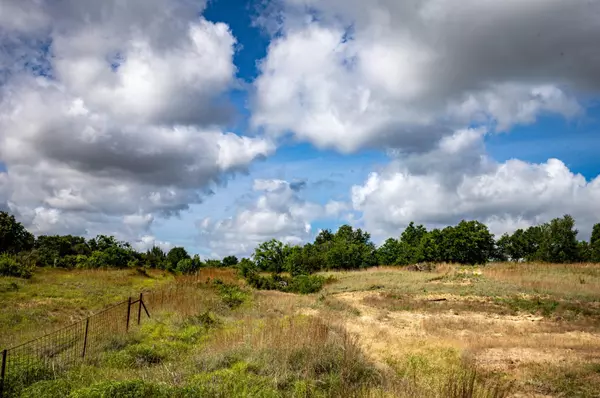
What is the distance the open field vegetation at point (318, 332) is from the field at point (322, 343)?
0.05m

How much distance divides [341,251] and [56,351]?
56.2m

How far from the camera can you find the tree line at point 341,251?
40.7 m

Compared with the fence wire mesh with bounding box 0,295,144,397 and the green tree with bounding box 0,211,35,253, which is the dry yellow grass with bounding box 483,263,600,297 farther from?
the green tree with bounding box 0,211,35,253

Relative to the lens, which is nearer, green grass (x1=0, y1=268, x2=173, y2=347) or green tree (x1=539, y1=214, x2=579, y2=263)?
green grass (x1=0, y1=268, x2=173, y2=347)

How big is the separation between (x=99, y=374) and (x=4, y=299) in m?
12.7

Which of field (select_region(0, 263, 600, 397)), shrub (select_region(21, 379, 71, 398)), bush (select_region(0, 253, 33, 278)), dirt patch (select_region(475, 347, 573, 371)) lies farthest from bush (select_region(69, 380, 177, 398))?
bush (select_region(0, 253, 33, 278))

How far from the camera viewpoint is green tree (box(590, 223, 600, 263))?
69.7 m

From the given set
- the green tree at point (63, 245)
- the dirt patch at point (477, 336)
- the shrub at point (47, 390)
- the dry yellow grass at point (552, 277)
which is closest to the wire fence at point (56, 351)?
the shrub at point (47, 390)

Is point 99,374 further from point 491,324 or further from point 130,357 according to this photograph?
point 491,324

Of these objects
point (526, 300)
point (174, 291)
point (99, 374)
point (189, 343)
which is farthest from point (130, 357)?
point (526, 300)

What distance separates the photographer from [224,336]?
1201 cm

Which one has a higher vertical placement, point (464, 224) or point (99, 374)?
point (464, 224)

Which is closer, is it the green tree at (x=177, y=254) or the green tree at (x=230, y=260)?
the green tree at (x=177, y=254)

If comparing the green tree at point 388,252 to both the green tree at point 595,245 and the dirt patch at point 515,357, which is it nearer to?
the green tree at point 595,245
